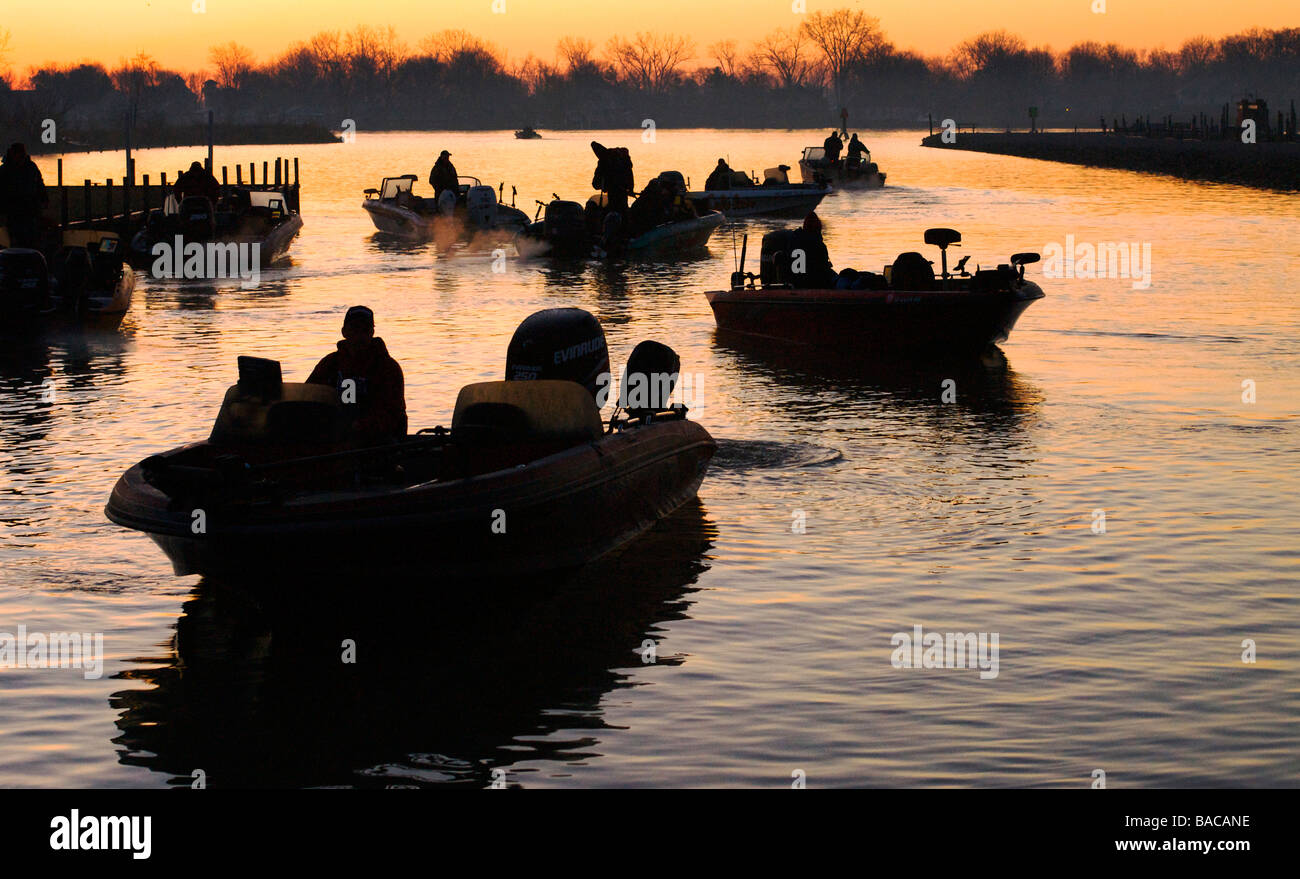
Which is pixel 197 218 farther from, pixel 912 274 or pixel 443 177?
pixel 912 274

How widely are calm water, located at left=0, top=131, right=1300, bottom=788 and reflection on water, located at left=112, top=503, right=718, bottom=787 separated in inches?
0.9

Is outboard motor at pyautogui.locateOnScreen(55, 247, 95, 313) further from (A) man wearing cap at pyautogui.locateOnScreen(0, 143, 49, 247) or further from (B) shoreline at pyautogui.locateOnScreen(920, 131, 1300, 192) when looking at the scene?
(B) shoreline at pyautogui.locateOnScreen(920, 131, 1300, 192)

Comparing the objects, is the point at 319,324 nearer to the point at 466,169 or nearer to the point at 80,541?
the point at 80,541

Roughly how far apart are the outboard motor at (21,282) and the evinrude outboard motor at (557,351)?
13.3 m

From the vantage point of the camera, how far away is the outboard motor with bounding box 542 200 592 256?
39.9 meters

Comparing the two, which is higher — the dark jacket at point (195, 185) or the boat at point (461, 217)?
the dark jacket at point (195, 185)

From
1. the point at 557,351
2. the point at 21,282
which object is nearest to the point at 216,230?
the point at 21,282

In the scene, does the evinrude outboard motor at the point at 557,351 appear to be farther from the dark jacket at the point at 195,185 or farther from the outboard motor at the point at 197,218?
the dark jacket at the point at 195,185

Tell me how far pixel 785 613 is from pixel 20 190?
22.2 metres

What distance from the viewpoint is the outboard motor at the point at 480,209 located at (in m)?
45.3

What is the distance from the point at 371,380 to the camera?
37.9 feet

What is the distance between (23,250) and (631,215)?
1867cm
